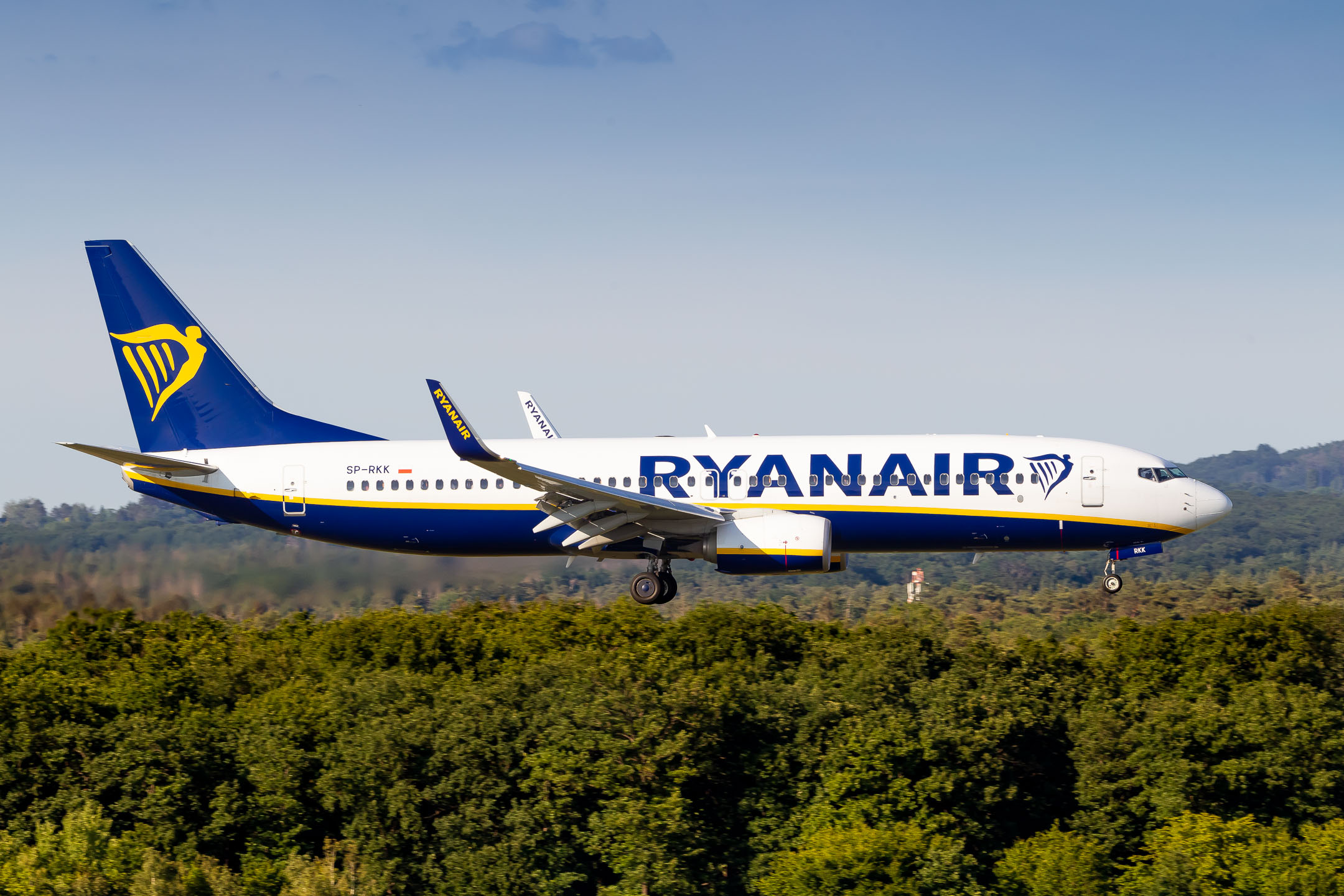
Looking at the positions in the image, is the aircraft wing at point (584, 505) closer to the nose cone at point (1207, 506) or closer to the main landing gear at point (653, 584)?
the main landing gear at point (653, 584)

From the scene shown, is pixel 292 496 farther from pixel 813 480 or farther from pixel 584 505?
pixel 813 480

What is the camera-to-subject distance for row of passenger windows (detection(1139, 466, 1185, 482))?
1638 inches

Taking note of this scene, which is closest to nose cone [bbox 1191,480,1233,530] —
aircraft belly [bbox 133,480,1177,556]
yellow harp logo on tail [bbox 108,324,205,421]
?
aircraft belly [bbox 133,480,1177,556]

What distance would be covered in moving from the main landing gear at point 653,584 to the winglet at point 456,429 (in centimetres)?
731

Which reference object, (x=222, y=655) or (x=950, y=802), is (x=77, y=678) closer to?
(x=222, y=655)

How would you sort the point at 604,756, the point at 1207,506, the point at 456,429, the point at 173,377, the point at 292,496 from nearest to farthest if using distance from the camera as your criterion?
the point at 456,429, the point at 1207,506, the point at 292,496, the point at 173,377, the point at 604,756

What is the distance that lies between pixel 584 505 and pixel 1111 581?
1585 centimetres

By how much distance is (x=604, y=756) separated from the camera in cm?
4834

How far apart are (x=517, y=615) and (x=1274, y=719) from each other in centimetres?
3275

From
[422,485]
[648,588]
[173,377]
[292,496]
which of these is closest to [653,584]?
[648,588]

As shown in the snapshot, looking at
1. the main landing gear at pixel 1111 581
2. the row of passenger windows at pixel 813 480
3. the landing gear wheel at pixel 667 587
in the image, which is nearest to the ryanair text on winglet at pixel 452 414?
the row of passenger windows at pixel 813 480

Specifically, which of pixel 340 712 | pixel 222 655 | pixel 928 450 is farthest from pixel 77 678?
pixel 928 450

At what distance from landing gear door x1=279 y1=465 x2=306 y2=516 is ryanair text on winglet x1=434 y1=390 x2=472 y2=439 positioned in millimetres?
9476

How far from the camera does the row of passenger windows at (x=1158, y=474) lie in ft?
136
